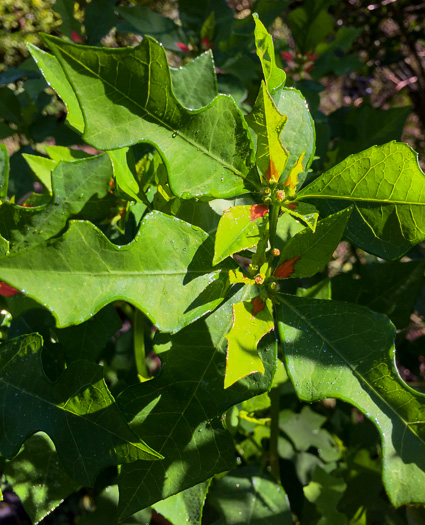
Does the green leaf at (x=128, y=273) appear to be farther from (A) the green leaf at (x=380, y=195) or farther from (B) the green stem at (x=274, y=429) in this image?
(B) the green stem at (x=274, y=429)

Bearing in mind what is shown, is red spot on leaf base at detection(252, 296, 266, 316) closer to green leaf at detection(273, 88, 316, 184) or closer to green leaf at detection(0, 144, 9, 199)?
green leaf at detection(273, 88, 316, 184)

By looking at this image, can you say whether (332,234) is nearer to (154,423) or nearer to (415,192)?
(415,192)

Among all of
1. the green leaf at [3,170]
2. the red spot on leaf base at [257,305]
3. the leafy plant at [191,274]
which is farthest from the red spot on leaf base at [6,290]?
the red spot on leaf base at [257,305]

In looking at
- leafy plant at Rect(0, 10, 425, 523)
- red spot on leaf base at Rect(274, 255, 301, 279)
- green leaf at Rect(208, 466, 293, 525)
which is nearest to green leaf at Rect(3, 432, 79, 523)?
leafy plant at Rect(0, 10, 425, 523)

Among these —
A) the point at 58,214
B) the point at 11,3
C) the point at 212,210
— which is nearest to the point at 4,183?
the point at 58,214

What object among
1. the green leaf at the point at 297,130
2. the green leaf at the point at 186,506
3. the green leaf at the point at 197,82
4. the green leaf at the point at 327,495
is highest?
the green leaf at the point at 197,82
